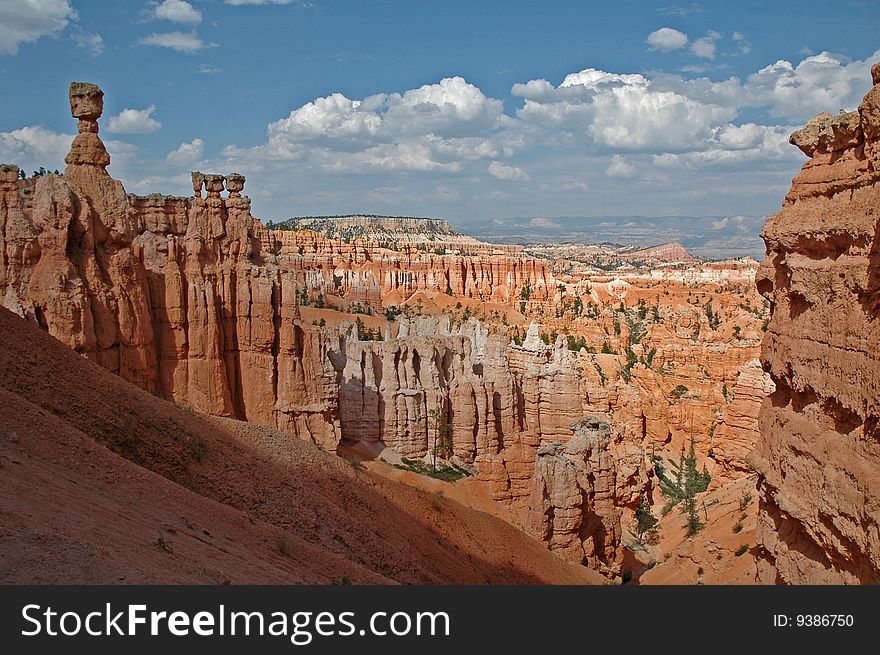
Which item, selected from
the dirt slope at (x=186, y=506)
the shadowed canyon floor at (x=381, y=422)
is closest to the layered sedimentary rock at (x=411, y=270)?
the shadowed canyon floor at (x=381, y=422)

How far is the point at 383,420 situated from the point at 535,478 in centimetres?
1118

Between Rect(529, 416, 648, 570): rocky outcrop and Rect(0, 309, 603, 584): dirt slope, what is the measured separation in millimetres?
1037

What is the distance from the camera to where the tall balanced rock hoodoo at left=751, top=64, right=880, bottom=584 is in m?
8.77

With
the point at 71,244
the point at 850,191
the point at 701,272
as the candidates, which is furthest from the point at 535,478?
the point at 701,272

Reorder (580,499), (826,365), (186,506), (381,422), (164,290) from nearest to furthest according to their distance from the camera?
(826,365) → (186,506) → (580,499) → (164,290) → (381,422)

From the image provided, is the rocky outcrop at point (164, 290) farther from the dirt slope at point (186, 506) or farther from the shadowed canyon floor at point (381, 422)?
the dirt slope at point (186, 506)

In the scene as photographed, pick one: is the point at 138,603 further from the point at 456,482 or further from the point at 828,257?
the point at 456,482

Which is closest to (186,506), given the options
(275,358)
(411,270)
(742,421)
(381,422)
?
(275,358)

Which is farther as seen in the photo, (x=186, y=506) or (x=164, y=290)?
(x=164, y=290)

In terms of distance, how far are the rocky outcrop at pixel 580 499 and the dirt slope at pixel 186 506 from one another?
1.04 meters

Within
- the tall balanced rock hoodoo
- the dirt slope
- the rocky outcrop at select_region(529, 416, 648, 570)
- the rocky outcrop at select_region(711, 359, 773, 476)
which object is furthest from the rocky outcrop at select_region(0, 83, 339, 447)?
the tall balanced rock hoodoo

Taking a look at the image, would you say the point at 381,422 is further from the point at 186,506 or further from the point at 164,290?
the point at 186,506

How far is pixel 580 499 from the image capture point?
2170 centimetres

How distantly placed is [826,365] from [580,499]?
1270cm
